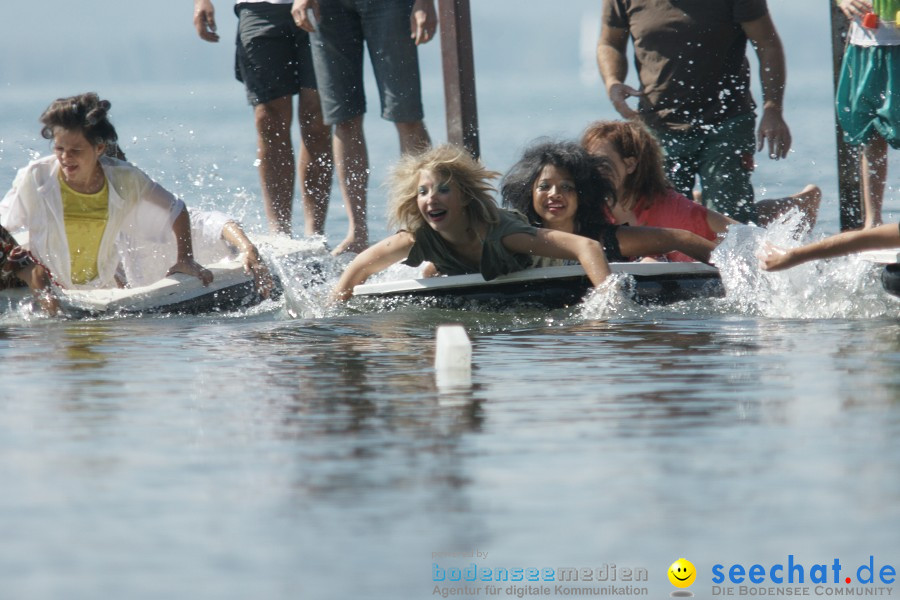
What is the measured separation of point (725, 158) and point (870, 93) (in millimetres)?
993

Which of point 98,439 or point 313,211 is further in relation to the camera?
point 313,211

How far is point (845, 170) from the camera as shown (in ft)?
31.9

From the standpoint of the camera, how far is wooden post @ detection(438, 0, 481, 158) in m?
10.4

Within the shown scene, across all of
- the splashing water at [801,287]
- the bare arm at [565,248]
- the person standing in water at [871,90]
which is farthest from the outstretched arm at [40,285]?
the person standing in water at [871,90]

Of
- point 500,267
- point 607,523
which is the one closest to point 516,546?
point 607,523

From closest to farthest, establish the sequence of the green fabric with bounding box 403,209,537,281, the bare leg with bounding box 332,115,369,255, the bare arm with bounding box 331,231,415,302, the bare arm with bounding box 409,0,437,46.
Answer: the green fabric with bounding box 403,209,537,281 → the bare arm with bounding box 331,231,415,302 → the bare arm with bounding box 409,0,437,46 → the bare leg with bounding box 332,115,369,255

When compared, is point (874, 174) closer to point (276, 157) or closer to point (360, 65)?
point (360, 65)

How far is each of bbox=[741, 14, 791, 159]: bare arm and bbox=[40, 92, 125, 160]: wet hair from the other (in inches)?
149

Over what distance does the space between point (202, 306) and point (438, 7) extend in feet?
9.95

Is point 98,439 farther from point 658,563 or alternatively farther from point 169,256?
point 169,256

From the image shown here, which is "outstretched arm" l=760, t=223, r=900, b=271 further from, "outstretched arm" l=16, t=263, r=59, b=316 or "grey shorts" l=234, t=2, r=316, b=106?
"grey shorts" l=234, t=2, r=316, b=106

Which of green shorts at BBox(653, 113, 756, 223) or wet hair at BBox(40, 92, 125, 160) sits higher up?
wet hair at BBox(40, 92, 125, 160)

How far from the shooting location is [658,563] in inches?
130

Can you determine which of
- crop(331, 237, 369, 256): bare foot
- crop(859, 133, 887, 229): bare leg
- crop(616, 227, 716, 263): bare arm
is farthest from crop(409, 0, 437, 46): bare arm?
crop(859, 133, 887, 229): bare leg
